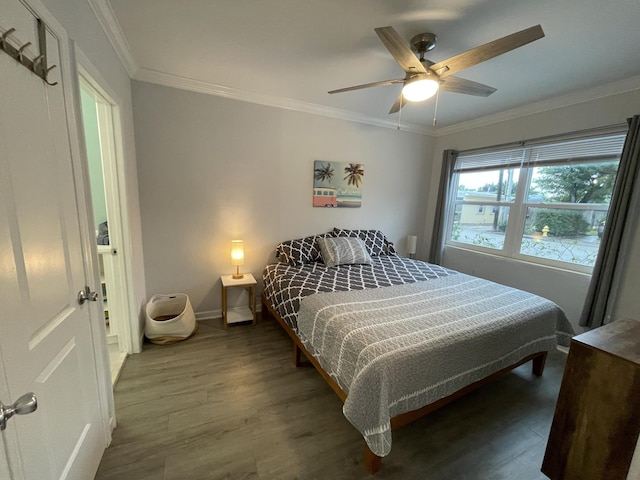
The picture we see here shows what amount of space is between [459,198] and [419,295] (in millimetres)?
2394

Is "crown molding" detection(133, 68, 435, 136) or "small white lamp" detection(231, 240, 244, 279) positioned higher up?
"crown molding" detection(133, 68, 435, 136)

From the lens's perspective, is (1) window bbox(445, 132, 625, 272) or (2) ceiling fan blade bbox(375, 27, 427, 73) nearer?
(2) ceiling fan blade bbox(375, 27, 427, 73)

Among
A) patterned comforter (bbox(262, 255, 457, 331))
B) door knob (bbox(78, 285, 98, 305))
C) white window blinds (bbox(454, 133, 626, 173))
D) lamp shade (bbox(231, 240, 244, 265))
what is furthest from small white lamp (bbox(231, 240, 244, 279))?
white window blinds (bbox(454, 133, 626, 173))

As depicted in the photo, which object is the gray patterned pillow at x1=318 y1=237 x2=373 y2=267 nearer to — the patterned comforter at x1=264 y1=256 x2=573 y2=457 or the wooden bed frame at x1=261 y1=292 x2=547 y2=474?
the patterned comforter at x1=264 y1=256 x2=573 y2=457

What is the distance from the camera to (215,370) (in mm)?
2148

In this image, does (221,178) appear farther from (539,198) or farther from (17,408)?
(539,198)

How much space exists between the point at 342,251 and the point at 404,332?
1.61m

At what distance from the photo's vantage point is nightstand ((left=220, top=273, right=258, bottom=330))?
2736 mm

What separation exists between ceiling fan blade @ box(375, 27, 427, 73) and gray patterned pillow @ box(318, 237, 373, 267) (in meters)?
1.87

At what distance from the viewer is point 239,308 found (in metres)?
3.10

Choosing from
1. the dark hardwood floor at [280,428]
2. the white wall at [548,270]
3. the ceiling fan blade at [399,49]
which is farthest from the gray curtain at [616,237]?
the ceiling fan blade at [399,49]

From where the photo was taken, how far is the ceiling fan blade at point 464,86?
5.99 ft

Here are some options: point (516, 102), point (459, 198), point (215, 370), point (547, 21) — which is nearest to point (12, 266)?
point (215, 370)

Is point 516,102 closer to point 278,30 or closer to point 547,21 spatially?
point 547,21
